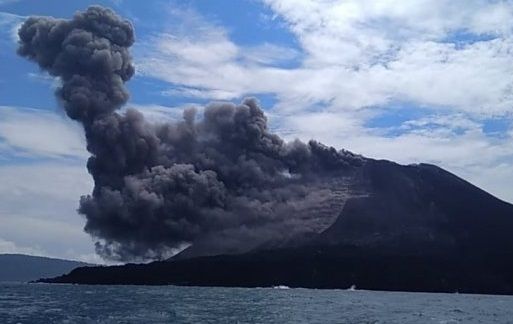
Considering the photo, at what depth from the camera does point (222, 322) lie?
8019 cm

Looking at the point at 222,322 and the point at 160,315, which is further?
the point at 160,315

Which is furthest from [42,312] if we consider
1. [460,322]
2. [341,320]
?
[460,322]

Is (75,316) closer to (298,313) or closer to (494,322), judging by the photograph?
(298,313)

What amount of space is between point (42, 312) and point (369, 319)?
136 feet

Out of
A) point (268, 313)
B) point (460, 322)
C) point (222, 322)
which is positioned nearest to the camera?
point (222, 322)

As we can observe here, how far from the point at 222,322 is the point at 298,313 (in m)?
23.4

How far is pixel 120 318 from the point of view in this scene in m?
83.5

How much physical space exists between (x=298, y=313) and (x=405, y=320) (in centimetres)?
1619

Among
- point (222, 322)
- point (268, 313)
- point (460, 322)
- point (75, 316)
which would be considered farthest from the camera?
point (268, 313)

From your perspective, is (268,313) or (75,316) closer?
(75,316)

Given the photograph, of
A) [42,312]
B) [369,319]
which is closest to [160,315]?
[42,312]

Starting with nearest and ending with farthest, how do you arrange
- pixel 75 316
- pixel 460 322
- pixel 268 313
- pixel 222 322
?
pixel 222 322
pixel 75 316
pixel 460 322
pixel 268 313

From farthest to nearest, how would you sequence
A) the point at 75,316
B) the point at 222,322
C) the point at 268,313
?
the point at 268,313
the point at 75,316
the point at 222,322

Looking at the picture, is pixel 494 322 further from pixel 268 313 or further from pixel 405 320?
pixel 268 313
